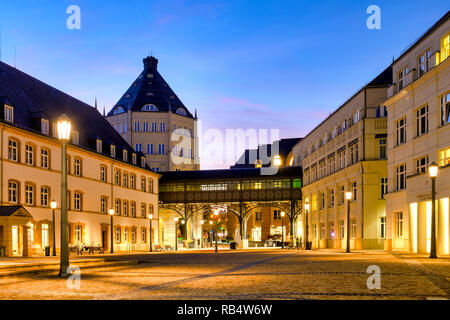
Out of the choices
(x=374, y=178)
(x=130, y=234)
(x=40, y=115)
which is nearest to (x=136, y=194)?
(x=130, y=234)

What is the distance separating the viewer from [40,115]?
144ft

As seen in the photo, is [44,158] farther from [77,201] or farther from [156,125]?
[156,125]

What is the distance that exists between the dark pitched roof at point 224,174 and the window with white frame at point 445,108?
3977 cm

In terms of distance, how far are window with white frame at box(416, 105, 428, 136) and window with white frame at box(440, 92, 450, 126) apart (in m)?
2.20

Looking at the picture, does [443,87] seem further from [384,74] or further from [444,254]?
[384,74]

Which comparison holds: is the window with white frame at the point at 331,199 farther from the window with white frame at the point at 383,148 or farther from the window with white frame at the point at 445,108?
the window with white frame at the point at 445,108

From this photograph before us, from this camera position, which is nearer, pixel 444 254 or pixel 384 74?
pixel 444 254

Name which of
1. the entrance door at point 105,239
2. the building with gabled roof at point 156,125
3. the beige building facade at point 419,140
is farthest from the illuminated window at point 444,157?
the building with gabled roof at point 156,125

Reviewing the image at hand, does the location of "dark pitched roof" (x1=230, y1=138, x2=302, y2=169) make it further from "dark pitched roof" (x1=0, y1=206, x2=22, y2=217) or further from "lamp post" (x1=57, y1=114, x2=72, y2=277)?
"lamp post" (x1=57, y1=114, x2=72, y2=277)

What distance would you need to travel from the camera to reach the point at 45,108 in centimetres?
4838

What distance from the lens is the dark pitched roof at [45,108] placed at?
1697 inches

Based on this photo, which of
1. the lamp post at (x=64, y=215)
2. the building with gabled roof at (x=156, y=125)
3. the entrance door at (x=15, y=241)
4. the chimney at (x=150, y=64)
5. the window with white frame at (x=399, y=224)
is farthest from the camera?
the chimney at (x=150, y=64)
